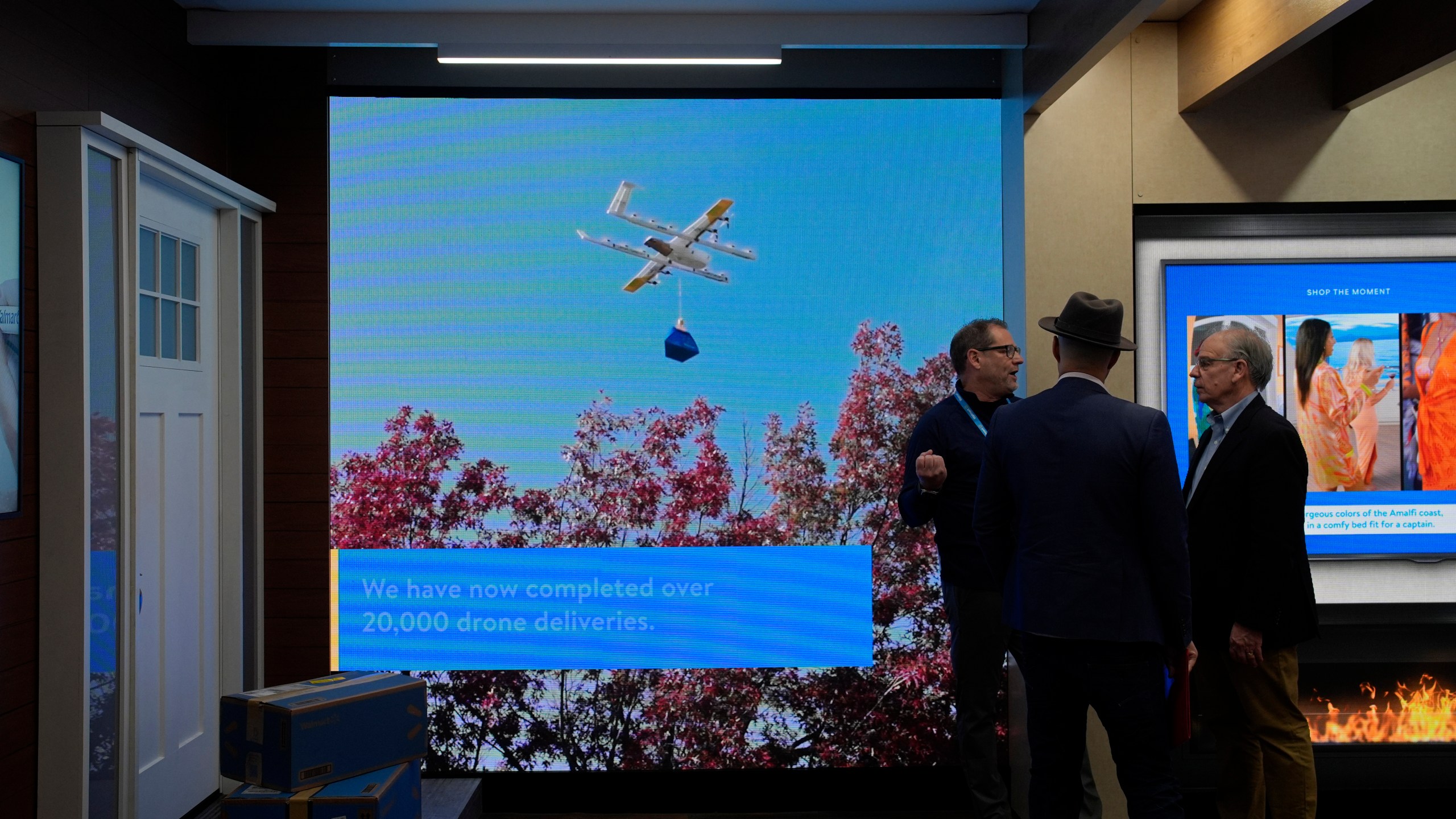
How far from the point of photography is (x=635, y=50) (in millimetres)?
3545

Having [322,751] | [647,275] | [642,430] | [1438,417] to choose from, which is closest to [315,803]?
[322,751]

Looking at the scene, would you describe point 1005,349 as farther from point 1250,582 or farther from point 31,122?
point 31,122

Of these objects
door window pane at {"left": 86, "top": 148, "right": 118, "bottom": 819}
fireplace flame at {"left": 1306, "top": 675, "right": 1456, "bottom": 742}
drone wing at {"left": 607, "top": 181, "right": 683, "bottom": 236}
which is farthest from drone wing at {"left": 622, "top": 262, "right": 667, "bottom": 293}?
fireplace flame at {"left": 1306, "top": 675, "right": 1456, "bottom": 742}

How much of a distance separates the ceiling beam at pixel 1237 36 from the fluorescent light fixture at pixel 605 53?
1.46 m

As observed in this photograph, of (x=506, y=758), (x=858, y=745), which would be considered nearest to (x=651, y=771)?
(x=506, y=758)

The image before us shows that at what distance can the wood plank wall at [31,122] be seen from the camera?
258cm

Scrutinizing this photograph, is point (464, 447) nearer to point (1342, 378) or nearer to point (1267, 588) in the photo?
point (1267, 588)

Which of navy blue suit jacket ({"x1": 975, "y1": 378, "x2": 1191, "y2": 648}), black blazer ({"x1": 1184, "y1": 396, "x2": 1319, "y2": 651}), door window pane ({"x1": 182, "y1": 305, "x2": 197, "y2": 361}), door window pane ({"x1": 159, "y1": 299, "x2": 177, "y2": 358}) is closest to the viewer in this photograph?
navy blue suit jacket ({"x1": 975, "y1": 378, "x2": 1191, "y2": 648})

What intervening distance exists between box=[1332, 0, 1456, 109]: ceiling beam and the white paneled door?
4044 millimetres

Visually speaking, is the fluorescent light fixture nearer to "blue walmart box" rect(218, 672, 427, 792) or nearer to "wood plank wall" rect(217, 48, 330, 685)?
"wood plank wall" rect(217, 48, 330, 685)

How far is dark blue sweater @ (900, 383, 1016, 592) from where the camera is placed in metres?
3.03

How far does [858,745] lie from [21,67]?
3.51 m

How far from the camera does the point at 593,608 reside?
371 centimetres

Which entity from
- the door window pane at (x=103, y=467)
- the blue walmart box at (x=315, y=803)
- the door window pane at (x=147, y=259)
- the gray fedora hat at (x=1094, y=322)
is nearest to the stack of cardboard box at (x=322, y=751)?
the blue walmart box at (x=315, y=803)
